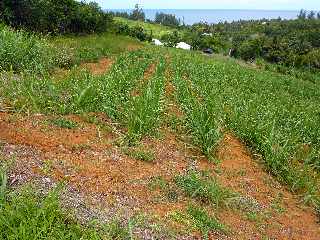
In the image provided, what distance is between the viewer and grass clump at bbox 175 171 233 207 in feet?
22.4

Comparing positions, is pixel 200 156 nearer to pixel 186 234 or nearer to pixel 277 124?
pixel 186 234

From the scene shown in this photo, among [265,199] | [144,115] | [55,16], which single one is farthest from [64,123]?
[55,16]

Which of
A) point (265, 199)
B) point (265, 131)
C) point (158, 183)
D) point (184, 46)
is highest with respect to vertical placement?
point (158, 183)

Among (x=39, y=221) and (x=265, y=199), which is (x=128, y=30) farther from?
(x=39, y=221)

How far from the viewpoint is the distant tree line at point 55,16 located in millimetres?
24453

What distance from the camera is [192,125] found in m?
9.59

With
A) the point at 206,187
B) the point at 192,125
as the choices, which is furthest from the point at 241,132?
the point at 206,187

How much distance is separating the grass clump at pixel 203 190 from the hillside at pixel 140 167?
2cm

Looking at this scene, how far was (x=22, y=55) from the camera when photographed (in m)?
12.6

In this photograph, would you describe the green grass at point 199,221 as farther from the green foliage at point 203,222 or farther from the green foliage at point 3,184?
the green foliage at point 3,184

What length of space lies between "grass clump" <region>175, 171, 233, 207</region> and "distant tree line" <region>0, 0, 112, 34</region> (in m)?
15.8

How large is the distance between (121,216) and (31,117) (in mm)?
3387

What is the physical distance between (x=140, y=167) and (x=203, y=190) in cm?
101

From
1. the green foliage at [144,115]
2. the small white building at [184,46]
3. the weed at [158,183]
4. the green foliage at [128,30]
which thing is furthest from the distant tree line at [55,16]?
the small white building at [184,46]
